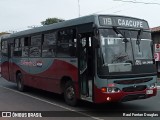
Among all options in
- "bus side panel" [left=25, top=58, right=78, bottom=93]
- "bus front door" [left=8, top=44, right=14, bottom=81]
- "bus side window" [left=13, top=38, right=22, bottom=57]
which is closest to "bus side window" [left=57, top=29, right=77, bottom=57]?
"bus side panel" [left=25, top=58, right=78, bottom=93]

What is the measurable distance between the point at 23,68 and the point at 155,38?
1467cm

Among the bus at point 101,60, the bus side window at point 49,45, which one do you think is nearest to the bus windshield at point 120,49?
the bus at point 101,60

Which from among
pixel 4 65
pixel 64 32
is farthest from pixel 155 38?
pixel 64 32

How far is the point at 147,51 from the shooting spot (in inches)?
408

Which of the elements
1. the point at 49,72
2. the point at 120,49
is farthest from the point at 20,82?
the point at 120,49

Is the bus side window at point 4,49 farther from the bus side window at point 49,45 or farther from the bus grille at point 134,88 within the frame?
the bus grille at point 134,88

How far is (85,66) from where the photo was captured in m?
10.4

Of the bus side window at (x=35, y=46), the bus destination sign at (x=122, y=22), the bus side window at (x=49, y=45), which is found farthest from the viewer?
the bus side window at (x=35, y=46)

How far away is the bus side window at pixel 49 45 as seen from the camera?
12508mm

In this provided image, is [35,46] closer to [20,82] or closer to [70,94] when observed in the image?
[20,82]

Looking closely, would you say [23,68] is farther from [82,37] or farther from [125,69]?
[125,69]

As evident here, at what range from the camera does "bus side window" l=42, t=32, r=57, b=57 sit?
41.0 ft

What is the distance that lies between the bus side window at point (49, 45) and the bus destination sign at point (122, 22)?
304 centimetres

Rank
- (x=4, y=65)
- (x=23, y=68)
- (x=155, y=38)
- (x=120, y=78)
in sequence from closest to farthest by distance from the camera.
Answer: (x=120, y=78), (x=23, y=68), (x=4, y=65), (x=155, y=38)
